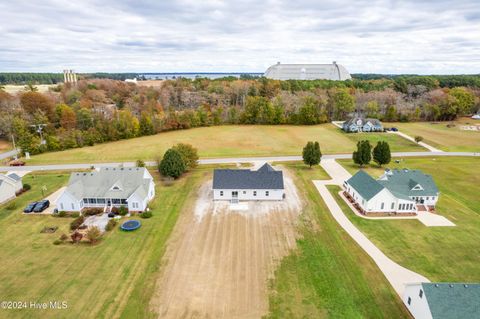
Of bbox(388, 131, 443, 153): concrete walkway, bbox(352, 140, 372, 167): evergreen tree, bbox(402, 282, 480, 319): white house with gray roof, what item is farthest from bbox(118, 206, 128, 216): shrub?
bbox(388, 131, 443, 153): concrete walkway

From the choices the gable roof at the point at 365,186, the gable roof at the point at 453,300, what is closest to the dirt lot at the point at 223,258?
the gable roof at the point at 365,186

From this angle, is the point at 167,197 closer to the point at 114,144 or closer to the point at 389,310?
the point at 389,310

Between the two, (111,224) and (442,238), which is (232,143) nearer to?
(111,224)

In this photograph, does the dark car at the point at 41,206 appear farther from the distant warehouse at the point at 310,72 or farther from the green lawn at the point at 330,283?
the distant warehouse at the point at 310,72

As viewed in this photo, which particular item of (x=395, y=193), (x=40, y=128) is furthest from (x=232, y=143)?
(x=40, y=128)

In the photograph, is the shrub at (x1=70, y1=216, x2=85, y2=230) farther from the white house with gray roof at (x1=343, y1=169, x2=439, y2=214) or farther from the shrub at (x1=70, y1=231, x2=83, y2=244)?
the white house with gray roof at (x1=343, y1=169, x2=439, y2=214)

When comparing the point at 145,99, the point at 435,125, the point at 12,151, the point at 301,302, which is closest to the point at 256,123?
the point at 145,99
